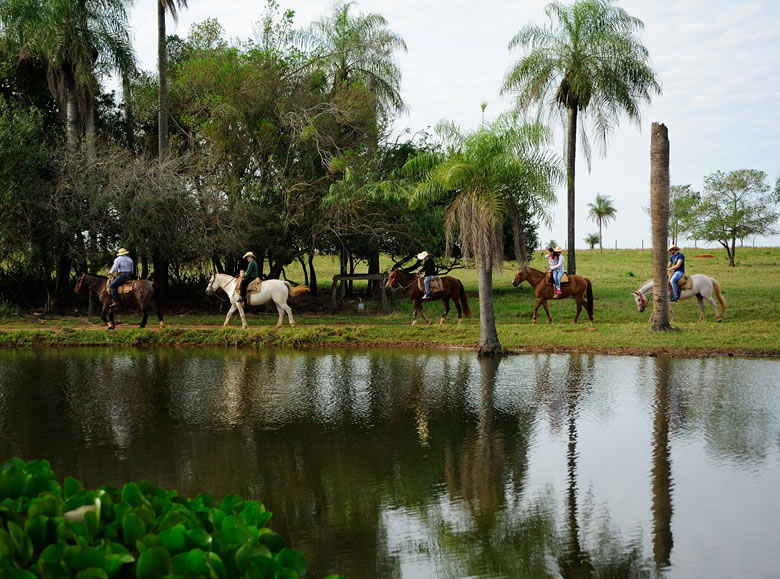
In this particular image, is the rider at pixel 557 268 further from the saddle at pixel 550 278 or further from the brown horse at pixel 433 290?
the brown horse at pixel 433 290

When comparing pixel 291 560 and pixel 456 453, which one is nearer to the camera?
pixel 291 560

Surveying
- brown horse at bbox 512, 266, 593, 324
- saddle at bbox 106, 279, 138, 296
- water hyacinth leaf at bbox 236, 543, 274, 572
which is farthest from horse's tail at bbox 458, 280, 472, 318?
water hyacinth leaf at bbox 236, 543, 274, 572

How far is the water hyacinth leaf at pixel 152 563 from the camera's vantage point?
10.1 feet

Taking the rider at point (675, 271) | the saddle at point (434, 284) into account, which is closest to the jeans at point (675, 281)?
the rider at point (675, 271)

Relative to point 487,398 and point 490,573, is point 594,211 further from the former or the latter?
point 490,573

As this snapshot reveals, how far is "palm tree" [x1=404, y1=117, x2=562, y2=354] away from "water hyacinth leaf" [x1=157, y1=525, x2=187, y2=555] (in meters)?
15.2

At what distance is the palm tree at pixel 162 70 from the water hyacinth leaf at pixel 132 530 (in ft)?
83.5

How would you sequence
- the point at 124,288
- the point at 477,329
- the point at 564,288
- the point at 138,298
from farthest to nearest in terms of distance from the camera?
the point at 564,288 → the point at 124,288 → the point at 138,298 → the point at 477,329

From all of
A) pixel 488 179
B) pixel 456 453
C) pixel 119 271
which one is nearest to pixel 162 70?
pixel 119 271

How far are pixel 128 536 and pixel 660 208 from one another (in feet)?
63.8

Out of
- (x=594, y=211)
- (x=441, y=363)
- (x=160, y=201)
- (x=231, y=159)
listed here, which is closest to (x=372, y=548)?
(x=441, y=363)

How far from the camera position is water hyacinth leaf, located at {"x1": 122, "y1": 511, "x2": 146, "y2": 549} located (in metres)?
3.44

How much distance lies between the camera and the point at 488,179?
18.0m

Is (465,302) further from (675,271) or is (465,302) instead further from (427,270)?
(675,271)
